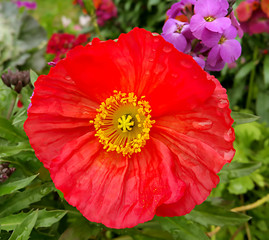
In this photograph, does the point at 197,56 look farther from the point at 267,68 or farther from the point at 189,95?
the point at 267,68

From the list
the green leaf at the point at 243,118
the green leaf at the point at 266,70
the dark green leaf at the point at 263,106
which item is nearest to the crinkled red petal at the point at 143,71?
the green leaf at the point at 243,118

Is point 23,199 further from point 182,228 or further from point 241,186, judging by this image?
point 241,186

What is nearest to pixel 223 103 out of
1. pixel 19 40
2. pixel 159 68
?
pixel 159 68

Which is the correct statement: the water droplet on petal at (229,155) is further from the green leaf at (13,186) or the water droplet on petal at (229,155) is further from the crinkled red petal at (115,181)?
the green leaf at (13,186)

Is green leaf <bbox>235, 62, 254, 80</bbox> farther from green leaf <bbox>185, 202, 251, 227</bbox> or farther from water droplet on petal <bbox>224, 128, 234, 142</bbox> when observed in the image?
water droplet on petal <bbox>224, 128, 234, 142</bbox>

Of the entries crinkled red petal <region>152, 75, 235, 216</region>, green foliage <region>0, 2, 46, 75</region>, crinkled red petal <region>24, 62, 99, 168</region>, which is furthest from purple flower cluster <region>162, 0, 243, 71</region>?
green foliage <region>0, 2, 46, 75</region>
